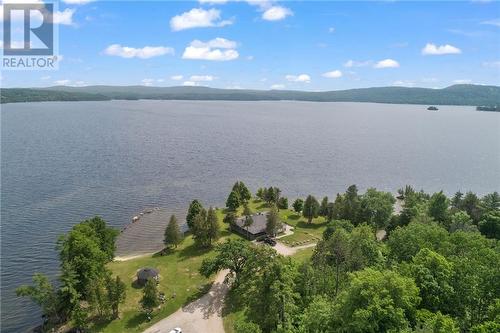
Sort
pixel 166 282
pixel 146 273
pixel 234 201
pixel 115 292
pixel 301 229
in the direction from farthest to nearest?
1. pixel 234 201
2. pixel 301 229
3. pixel 166 282
4. pixel 146 273
5. pixel 115 292

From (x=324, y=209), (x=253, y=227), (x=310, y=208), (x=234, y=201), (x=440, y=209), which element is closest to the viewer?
(x=440, y=209)

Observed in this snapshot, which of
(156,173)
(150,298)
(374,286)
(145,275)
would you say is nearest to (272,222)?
(145,275)

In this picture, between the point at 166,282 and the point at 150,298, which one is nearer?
the point at 150,298

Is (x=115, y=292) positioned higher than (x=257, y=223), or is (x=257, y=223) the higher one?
(x=257, y=223)

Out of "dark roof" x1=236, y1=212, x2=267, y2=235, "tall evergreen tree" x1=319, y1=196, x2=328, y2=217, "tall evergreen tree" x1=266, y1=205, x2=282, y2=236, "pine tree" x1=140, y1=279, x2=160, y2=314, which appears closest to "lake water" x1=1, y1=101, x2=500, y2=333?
"pine tree" x1=140, y1=279, x2=160, y2=314

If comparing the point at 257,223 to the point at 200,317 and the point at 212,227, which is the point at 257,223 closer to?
the point at 212,227

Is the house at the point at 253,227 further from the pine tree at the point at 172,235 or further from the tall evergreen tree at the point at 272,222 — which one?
the pine tree at the point at 172,235

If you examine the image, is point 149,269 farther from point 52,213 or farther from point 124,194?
point 124,194

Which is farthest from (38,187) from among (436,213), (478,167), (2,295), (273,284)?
(478,167)
